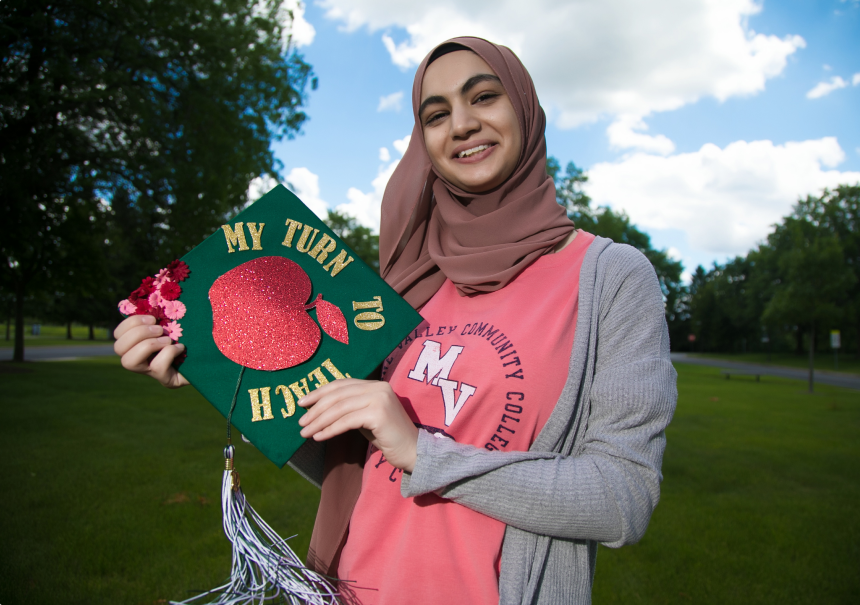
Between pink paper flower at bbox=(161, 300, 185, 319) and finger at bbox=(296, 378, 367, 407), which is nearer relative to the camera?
finger at bbox=(296, 378, 367, 407)

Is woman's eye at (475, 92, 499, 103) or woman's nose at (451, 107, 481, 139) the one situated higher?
woman's eye at (475, 92, 499, 103)

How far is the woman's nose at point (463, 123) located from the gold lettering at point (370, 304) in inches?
21.6

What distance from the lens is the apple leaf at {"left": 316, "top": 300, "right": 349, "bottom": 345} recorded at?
1335 mm

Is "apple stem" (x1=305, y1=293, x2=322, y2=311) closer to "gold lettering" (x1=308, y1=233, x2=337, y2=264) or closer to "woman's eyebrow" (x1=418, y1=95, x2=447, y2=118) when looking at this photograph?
"gold lettering" (x1=308, y1=233, x2=337, y2=264)

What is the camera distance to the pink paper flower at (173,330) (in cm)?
128

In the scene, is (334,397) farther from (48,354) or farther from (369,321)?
(48,354)

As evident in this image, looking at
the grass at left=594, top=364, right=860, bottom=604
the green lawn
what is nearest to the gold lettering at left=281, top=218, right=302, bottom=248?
the green lawn

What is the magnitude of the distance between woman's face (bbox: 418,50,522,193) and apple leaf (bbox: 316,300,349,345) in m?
0.57

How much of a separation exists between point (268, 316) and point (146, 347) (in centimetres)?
29

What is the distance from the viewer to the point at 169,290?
1.30 m

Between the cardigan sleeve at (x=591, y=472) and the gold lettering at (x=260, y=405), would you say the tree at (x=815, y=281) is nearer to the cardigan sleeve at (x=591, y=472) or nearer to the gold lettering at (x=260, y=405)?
the cardigan sleeve at (x=591, y=472)

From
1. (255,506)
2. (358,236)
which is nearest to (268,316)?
(255,506)

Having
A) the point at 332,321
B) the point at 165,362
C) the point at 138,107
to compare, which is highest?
the point at 138,107

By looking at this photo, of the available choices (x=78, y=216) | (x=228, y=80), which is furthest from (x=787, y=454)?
(x=78, y=216)
